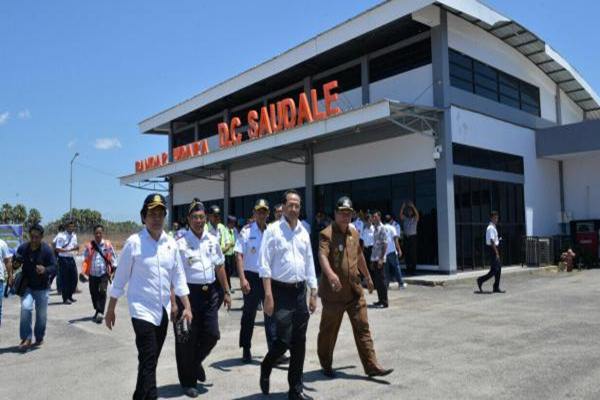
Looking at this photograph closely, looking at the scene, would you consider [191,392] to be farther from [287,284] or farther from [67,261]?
[67,261]

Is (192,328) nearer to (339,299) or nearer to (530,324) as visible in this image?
(339,299)

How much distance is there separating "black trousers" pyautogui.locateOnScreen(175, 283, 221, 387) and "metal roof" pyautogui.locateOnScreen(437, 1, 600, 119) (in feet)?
43.3

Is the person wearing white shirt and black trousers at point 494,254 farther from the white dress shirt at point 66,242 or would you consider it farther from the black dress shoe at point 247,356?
the white dress shirt at point 66,242

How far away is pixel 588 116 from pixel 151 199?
96.1 feet

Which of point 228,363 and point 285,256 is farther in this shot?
point 228,363

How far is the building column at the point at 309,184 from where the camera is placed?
20.8 metres

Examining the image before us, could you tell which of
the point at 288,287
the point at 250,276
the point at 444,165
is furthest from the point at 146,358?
the point at 444,165

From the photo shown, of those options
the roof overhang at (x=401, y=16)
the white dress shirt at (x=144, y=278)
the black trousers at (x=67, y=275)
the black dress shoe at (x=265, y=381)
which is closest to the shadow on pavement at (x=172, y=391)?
the black dress shoe at (x=265, y=381)

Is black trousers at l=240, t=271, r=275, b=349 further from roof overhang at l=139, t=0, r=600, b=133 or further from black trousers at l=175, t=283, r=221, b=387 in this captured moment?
roof overhang at l=139, t=0, r=600, b=133

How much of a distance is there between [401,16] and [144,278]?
13.7 meters

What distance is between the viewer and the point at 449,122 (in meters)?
16.4

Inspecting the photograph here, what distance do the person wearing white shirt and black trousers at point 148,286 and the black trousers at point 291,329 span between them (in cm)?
101

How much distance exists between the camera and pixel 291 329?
5258mm

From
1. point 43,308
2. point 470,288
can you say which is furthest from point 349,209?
point 470,288
